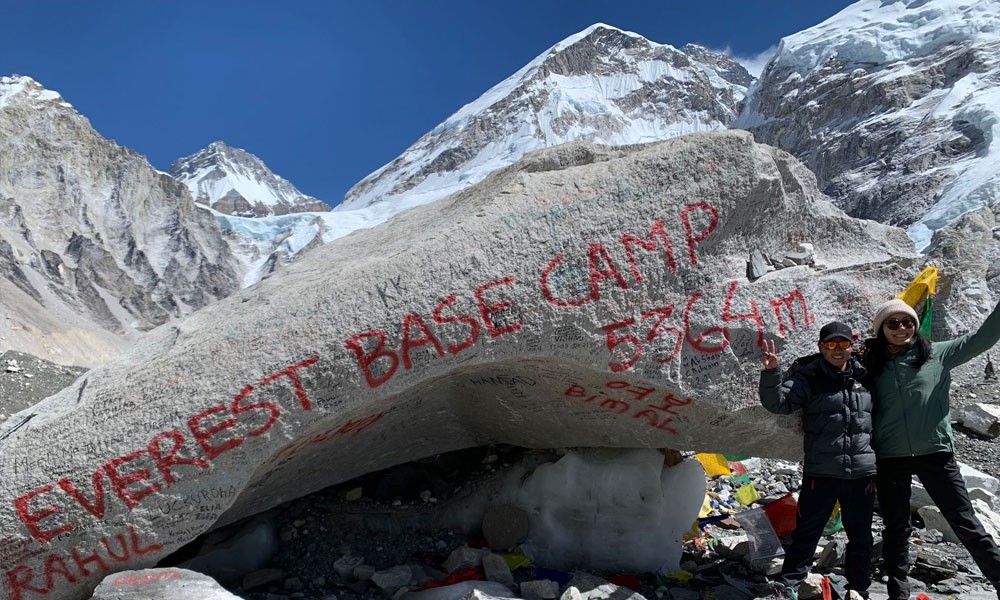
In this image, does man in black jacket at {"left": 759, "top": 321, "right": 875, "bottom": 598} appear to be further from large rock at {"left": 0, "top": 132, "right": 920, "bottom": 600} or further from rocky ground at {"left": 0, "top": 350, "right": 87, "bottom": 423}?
rocky ground at {"left": 0, "top": 350, "right": 87, "bottom": 423}

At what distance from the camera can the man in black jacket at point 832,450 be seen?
348 centimetres

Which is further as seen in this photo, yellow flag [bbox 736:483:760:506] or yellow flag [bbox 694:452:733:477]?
yellow flag [bbox 694:452:733:477]

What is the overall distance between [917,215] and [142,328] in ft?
177

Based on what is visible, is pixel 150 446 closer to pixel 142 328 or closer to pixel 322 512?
pixel 322 512

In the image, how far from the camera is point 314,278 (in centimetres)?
431

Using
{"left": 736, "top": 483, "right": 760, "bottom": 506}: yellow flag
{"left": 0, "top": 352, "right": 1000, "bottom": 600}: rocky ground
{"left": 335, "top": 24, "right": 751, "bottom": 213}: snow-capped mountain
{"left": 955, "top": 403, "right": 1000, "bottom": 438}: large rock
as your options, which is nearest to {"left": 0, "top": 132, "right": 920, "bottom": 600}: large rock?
{"left": 0, "top": 352, "right": 1000, "bottom": 600}: rocky ground

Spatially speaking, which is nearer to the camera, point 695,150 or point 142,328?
point 695,150

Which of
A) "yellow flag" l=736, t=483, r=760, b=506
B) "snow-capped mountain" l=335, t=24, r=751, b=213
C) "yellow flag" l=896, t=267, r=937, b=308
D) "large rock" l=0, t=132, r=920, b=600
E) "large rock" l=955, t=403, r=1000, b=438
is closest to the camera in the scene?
"large rock" l=0, t=132, r=920, b=600

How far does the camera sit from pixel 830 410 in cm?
352

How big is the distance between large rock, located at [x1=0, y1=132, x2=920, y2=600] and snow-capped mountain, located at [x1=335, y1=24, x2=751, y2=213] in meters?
87.7

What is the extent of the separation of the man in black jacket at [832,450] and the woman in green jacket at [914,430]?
13 centimetres

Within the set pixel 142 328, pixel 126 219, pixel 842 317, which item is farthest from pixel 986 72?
pixel 126 219

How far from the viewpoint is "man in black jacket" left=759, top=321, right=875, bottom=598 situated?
3479 mm

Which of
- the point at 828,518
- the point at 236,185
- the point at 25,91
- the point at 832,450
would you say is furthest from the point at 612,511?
the point at 236,185
